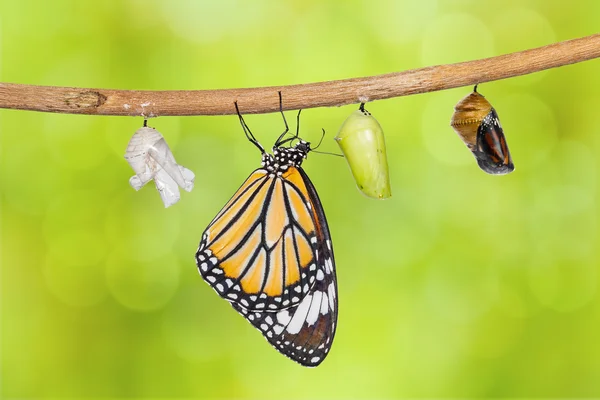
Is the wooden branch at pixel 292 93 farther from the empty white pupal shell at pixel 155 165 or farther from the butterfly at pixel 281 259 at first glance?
the butterfly at pixel 281 259

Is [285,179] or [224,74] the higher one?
[224,74]

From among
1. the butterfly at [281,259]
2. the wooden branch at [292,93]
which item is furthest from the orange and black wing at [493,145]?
the butterfly at [281,259]

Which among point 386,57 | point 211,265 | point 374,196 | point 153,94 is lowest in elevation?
point 211,265

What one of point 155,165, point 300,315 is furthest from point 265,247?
point 155,165

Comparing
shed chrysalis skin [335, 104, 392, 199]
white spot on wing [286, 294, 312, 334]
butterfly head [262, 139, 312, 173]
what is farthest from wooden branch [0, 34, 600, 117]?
white spot on wing [286, 294, 312, 334]

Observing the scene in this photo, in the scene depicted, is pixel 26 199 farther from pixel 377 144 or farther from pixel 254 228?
pixel 377 144

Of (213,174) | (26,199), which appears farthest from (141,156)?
(26,199)

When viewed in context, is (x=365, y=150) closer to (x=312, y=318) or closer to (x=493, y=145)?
(x=493, y=145)
